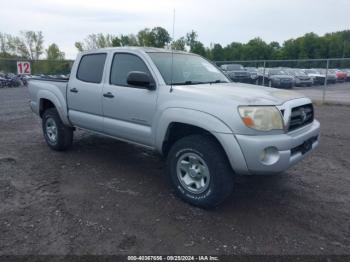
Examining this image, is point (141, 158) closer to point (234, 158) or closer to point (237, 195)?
point (237, 195)

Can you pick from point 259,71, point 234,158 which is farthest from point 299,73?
point 234,158

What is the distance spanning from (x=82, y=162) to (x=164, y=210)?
2.31m

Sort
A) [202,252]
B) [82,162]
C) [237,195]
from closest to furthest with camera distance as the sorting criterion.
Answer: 1. [202,252]
2. [237,195]
3. [82,162]

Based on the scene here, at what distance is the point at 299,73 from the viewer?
2253 centimetres

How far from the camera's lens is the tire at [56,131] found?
5793 millimetres

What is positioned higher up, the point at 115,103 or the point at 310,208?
the point at 115,103

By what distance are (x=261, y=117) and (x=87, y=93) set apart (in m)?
2.90

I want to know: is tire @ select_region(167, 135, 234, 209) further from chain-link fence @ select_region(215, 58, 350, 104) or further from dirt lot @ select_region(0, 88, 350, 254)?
chain-link fence @ select_region(215, 58, 350, 104)

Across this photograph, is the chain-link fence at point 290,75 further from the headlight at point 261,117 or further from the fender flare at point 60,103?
the headlight at point 261,117

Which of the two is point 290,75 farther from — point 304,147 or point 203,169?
point 203,169

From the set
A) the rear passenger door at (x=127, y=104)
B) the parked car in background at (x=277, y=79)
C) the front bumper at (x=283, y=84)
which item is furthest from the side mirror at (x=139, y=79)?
the front bumper at (x=283, y=84)

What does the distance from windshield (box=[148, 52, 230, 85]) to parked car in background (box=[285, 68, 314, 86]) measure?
18.6m

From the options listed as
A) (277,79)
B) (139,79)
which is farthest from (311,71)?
(139,79)

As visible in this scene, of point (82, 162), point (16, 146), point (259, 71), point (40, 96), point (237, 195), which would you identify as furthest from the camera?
point (259, 71)
